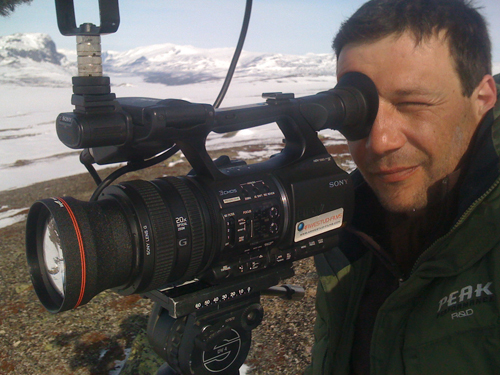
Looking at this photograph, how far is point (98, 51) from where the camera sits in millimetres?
1214

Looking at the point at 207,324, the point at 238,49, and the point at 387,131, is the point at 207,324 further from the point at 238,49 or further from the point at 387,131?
the point at 238,49

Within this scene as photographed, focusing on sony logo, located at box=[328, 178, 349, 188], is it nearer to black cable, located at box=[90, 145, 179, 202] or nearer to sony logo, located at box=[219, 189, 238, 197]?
sony logo, located at box=[219, 189, 238, 197]

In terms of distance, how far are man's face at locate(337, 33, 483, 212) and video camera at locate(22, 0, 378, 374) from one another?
0.06 metres

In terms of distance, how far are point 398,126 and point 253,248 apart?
0.67m

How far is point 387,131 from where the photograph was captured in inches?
62.8

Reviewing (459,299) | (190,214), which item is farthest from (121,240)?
(459,299)

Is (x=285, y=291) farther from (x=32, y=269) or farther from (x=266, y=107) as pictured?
(x=32, y=269)

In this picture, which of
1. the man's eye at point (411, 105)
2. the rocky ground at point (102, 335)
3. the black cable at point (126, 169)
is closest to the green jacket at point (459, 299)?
the man's eye at point (411, 105)

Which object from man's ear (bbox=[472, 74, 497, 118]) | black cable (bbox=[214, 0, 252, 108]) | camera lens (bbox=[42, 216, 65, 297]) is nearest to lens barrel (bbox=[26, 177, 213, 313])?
camera lens (bbox=[42, 216, 65, 297])

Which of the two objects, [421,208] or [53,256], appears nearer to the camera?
[53,256]

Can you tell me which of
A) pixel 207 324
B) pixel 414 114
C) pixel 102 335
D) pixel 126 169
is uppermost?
pixel 414 114

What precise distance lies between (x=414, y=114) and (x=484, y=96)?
0.90 feet

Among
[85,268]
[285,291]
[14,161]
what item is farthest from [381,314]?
[14,161]

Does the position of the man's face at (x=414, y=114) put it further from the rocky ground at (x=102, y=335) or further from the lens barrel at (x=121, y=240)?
the rocky ground at (x=102, y=335)
